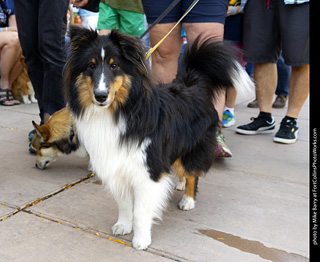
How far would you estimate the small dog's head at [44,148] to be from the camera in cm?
362

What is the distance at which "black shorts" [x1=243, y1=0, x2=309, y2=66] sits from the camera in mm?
4188

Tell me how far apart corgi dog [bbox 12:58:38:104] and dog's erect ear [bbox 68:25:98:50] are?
449 cm

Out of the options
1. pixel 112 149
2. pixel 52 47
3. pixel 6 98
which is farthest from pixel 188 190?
pixel 6 98

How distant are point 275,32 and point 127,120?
3.02 metres

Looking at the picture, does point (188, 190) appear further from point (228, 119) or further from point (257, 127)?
point (228, 119)

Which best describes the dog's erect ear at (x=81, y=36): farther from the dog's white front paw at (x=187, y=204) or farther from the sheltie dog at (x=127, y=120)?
the dog's white front paw at (x=187, y=204)

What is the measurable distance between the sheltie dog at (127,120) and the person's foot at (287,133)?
234 centimetres

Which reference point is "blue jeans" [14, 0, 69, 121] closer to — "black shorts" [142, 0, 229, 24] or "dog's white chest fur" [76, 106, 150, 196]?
"black shorts" [142, 0, 229, 24]

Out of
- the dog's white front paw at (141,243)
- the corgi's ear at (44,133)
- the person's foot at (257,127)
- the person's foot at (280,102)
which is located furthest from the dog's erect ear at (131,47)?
the person's foot at (280,102)

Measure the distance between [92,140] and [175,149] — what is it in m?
0.62

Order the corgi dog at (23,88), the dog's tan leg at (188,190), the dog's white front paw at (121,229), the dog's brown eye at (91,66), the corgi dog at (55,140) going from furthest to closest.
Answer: the corgi dog at (23,88), the corgi dog at (55,140), the dog's tan leg at (188,190), the dog's white front paw at (121,229), the dog's brown eye at (91,66)

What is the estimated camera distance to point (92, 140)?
8.04 ft

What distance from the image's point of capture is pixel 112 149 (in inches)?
94.6

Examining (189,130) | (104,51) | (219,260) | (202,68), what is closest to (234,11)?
(202,68)
